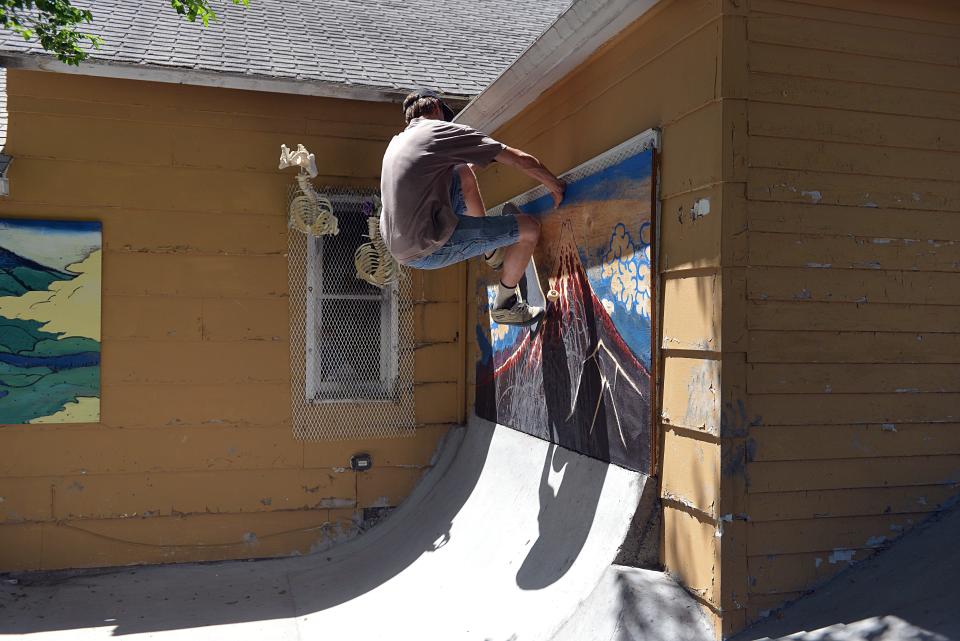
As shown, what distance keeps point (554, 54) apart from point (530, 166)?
0.60 metres

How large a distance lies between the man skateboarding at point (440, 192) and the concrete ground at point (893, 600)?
2.36m

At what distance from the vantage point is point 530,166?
439 centimetres

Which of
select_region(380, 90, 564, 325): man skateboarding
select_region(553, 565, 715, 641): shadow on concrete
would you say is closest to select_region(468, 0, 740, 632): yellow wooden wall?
select_region(553, 565, 715, 641): shadow on concrete

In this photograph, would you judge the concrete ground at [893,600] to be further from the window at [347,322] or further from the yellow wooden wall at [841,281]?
the window at [347,322]

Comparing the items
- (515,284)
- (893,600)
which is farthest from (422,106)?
(893,600)

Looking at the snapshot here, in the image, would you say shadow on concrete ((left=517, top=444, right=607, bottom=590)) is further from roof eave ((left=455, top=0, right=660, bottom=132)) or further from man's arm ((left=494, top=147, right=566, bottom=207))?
roof eave ((left=455, top=0, right=660, bottom=132))

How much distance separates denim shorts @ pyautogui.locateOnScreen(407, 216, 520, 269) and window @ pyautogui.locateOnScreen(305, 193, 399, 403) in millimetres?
2120

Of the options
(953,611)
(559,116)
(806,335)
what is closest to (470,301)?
(559,116)

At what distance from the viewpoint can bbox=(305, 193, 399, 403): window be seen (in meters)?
6.64

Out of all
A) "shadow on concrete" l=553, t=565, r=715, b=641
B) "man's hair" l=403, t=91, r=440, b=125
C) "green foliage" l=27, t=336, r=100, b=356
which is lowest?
"shadow on concrete" l=553, t=565, r=715, b=641

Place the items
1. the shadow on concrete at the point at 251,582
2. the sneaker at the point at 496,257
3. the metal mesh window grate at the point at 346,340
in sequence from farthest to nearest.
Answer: the metal mesh window grate at the point at 346,340 → the shadow on concrete at the point at 251,582 → the sneaker at the point at 496,257

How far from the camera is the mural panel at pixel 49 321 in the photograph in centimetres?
599

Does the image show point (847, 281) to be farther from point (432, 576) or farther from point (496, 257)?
point (432, 576)

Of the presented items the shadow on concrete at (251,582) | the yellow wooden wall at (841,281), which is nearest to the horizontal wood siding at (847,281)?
the yellow wooden wall at (841,281)
